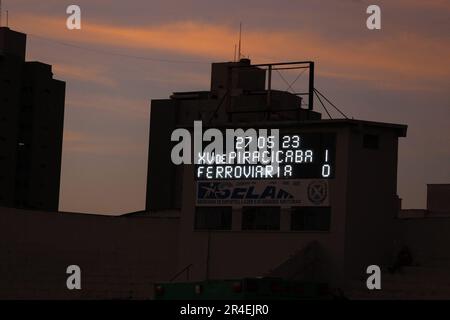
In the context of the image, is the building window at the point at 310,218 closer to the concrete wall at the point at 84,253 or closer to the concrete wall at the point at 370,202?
the concrete wall at the point at 370,202

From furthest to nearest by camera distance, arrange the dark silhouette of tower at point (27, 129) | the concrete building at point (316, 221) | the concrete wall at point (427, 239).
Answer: the dark silhouette of tower at point (27, 129) → the concrete wall at point (427, 239) → the concrete building at point (316, 221)

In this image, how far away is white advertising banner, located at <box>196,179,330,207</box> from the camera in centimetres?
5019

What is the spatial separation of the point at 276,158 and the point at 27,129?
288ft

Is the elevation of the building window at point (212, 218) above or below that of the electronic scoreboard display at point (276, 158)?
below

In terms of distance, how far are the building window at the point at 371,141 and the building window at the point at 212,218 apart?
21.7 feet

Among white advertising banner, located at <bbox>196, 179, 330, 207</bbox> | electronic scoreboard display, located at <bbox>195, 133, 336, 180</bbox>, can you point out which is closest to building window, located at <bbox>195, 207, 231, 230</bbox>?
white advertising banner, located at <bbox>196, 179, 330, 207</bbox>

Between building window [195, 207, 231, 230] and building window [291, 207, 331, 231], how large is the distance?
3.15 meters

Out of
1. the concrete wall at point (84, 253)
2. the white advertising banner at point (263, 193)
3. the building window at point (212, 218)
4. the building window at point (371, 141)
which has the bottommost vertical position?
the concrete wall at point (84, 253)

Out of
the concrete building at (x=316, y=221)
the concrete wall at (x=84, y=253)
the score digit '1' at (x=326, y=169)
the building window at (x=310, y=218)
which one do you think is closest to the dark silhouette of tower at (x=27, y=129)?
the concrete wall at (x=84, y=253)

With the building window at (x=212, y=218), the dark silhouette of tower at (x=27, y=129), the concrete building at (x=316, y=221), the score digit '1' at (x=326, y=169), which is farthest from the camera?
the dark silhouette of tower at (x=27, y=129)

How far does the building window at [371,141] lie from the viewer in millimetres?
50938

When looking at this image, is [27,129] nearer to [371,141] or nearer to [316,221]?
[371,141]
